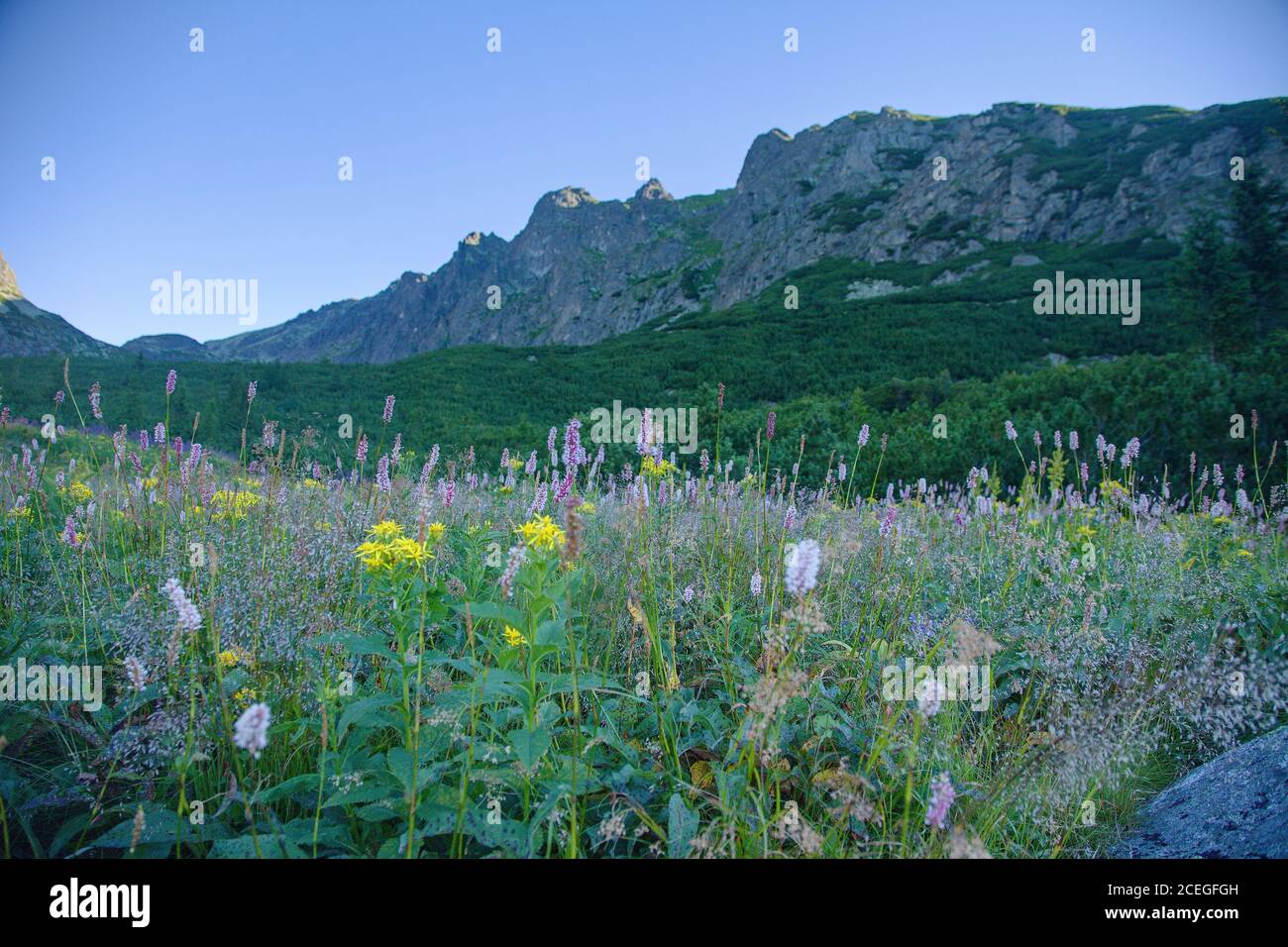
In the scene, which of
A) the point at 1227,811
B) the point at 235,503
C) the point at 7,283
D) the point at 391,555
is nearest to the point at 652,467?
the point at 391,555

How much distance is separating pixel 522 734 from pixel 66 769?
1.54 metres

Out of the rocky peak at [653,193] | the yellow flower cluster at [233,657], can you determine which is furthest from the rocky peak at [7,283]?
the rocky peak at [653,193]

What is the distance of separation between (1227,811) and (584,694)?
2.05 metres

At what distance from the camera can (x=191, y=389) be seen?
3053 cm

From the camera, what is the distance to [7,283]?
70375 mm

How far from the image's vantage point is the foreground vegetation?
155 cm

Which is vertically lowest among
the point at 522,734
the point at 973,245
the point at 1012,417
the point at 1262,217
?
the point at 522,734

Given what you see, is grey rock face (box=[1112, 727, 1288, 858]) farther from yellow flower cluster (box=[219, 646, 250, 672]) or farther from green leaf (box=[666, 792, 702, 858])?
yellow flower cluster (box=[219, 646, 250, 672])

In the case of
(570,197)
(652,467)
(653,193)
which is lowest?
A: (652,467)

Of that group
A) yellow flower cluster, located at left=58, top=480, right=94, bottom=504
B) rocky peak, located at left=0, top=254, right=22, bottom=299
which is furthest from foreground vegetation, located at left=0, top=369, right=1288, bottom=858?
rocky peak, located at left=0, top=254, right=22, bottom=299

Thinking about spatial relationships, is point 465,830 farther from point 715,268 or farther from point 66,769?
point 715,268

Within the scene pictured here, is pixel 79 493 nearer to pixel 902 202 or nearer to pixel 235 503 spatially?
pixel 235 503
